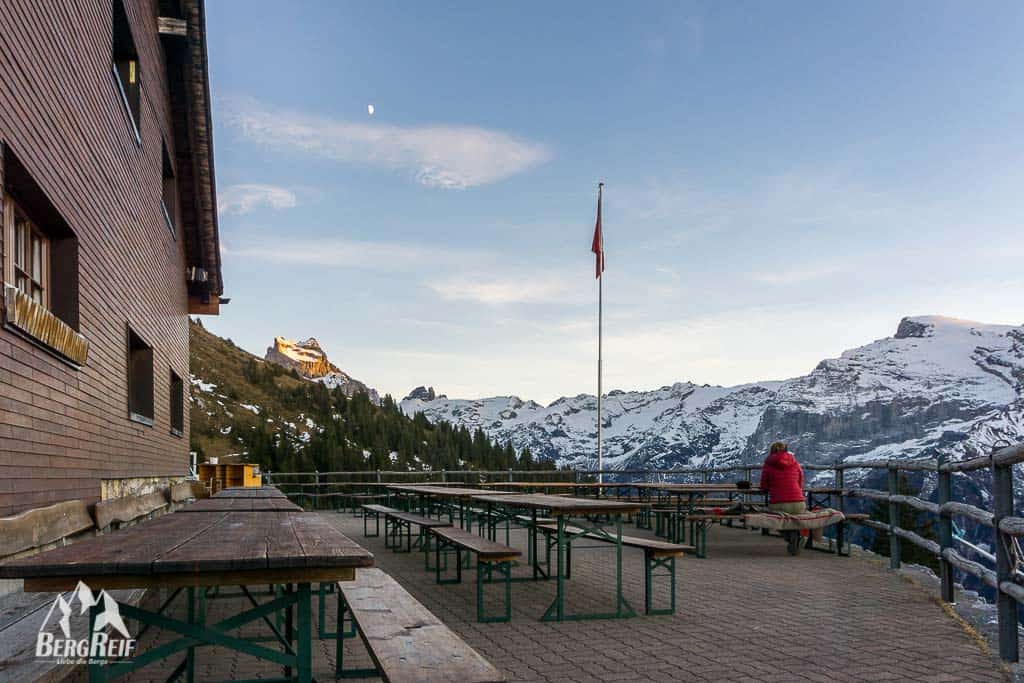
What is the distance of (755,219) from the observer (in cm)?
3397

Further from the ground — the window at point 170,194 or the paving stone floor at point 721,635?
the window at point 170,194

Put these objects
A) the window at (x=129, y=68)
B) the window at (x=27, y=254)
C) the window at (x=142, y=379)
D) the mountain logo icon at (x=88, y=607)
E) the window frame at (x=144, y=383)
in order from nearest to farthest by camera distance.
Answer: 1. the mountain logo icon at (x=88, y=607)
2. the window at (x=27, y=254)
3. the window at (x=129, y=68)
4. the window frame at (x=144, y=383)
5. the window at (x=142, y=379)

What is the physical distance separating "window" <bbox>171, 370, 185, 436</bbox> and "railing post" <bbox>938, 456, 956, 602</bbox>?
1039 centimetres

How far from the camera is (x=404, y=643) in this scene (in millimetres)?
3525

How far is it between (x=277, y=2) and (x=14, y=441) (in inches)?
383

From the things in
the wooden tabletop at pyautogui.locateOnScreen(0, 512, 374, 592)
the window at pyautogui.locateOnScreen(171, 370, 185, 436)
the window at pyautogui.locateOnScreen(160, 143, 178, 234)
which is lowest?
the wooden tabletop at pyautogui.locateOnScreen(0, 512, 374, 592)

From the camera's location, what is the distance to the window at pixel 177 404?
531 inches

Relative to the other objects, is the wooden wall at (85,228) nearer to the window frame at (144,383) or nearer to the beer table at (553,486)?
the window frame at (144,383)


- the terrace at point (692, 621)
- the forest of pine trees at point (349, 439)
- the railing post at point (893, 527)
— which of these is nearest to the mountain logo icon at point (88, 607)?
the terrace at point (692, 621)

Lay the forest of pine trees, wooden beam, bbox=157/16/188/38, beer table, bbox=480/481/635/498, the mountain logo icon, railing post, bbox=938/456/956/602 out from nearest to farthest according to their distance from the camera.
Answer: the mountain logo icon < railing post, bbox=938/456/956/602 < wooden beam, bbox=157/16/188/38 < beer table, bbox=480/481/635/498 < the forest of pine trees

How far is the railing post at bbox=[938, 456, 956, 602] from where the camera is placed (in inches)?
269

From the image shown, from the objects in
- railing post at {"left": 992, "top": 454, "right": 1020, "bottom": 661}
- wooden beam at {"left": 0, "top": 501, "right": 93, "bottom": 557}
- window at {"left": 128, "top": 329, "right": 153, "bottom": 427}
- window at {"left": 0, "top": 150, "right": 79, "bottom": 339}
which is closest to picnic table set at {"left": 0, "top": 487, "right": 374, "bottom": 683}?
wooden beam at {"left": 0, "top": 501, "right": 93, "bottom": 557}

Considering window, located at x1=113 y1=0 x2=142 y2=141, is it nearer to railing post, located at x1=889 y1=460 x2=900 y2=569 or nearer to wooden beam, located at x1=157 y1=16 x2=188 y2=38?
wooden beam, located at x1=157 y1=16 x2=188 y2=38

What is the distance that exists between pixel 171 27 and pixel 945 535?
408 inches
